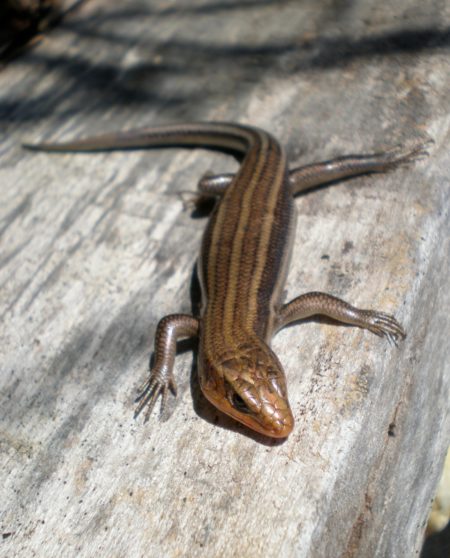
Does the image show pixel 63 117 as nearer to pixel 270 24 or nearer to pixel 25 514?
pixel 270 24

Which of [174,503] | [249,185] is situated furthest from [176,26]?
[174,503]

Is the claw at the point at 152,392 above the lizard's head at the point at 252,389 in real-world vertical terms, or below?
above

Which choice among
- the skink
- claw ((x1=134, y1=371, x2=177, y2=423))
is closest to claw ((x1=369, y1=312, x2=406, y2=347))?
the skink

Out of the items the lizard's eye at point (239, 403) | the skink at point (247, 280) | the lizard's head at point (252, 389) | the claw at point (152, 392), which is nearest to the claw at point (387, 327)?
the skink at point (247, 280)

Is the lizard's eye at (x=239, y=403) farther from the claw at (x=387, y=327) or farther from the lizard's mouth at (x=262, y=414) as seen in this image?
the claw at (x=387, y=327)

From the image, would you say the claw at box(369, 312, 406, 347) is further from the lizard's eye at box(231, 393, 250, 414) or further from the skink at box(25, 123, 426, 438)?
the lizard's eye at box(231, 393, 250, 414)

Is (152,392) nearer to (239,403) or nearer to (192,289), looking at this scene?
(239,403)
